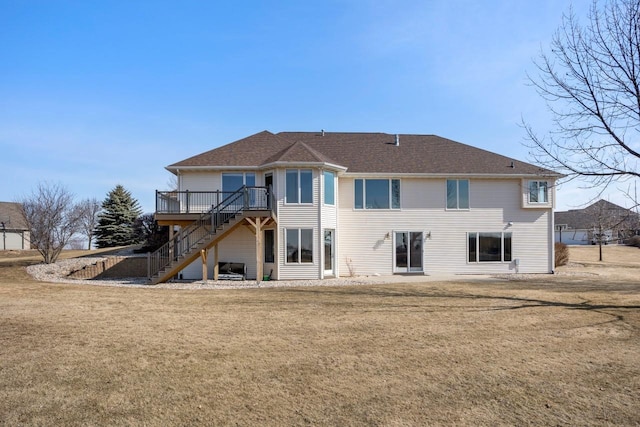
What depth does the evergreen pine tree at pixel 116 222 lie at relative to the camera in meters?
40.9

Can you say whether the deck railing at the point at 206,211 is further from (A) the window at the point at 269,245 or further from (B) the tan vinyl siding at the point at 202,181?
(A) the window at the point at 269,245

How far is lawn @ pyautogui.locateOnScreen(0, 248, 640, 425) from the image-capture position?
15.5ft

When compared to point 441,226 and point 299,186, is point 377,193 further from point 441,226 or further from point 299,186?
point 299,186

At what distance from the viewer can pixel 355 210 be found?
20.3 m

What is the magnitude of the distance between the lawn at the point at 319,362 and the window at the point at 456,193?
30.5ft

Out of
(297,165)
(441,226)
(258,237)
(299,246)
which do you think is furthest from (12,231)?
(441,226)

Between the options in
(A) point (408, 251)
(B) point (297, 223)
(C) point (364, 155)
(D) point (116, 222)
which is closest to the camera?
(B) point (297, 223)

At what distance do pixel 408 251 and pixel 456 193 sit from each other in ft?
12.8

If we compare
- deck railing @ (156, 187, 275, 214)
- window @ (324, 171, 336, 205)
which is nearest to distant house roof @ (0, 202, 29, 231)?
→ deck railing @ (156, 187, 275, 214)

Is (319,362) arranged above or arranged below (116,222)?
below

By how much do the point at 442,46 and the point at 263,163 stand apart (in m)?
9.17

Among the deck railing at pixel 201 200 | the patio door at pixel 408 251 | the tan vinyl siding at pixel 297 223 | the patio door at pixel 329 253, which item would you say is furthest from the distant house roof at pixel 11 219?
the patio door at pixel 408 251

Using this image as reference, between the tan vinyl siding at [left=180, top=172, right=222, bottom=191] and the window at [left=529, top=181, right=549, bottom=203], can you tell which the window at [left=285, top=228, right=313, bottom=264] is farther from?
the window at [left=529, top=181, right=549, bottom=203]

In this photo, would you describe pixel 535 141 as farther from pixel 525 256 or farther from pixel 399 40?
pixel 525 256
